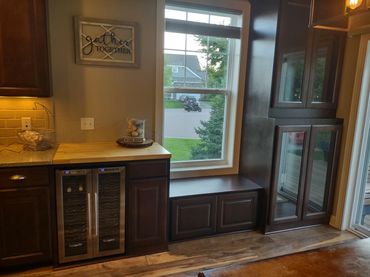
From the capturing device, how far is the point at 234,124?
3189mm

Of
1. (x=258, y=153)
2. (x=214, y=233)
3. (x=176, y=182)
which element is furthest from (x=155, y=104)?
(x=214, y=233)

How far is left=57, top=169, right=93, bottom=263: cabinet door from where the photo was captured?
2.12 meters

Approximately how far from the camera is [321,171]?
3.02m

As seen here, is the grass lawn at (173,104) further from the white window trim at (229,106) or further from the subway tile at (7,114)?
the subway tile at (7,114)

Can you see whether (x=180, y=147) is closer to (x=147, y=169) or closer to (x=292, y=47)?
(x=147, y=169)

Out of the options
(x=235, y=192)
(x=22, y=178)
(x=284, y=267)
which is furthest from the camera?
(x=235, y=192)

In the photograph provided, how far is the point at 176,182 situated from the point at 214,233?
0.65m

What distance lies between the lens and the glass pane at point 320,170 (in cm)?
293

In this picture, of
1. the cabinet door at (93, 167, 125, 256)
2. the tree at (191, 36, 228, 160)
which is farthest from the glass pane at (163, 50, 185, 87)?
the cabinet door at (93, 167, 125, 256)

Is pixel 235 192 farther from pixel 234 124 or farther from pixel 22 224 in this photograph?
pixel 22 224

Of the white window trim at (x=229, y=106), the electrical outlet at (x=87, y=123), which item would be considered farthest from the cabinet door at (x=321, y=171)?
the electrical outlet at (x=87, y=123)

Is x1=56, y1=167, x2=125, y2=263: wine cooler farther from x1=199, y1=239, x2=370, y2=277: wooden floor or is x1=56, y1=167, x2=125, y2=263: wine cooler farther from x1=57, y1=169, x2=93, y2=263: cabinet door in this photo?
x1=199, y1=239, x2=370, y2=277: wooden floor

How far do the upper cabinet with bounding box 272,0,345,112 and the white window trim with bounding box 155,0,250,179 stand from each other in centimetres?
Answer: 51

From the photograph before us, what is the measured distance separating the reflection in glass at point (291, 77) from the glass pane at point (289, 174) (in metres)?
0.37
